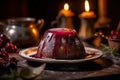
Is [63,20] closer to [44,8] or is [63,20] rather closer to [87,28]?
[87,28]

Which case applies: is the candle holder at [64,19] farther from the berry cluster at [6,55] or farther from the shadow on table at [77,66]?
the shadow on table at [77,66]

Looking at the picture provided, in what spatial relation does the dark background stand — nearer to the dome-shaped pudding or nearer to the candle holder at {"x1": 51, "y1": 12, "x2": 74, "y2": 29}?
the candle holder at {"x1": 51, "y1": 12, "x2": 74, "y2": 29}

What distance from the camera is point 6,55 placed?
1.35 m

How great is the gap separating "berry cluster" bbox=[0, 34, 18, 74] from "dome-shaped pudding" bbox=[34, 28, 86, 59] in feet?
0.47

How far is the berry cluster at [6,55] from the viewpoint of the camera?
121 cm

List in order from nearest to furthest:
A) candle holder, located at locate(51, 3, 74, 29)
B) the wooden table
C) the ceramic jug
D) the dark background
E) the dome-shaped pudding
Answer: the wooden table
the dome-shaped pudding
the ceramic jug
candle holder, located at locate(51, 3, 74, 29)
the dark background

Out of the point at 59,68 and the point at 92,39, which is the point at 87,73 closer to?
the point at 59,68

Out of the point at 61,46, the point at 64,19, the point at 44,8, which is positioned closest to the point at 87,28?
the point at 64,19

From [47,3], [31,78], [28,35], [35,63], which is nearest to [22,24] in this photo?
[28,35]

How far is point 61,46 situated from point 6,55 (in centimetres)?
23

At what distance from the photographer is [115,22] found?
2.80 meters

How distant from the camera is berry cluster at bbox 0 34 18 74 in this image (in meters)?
1.21

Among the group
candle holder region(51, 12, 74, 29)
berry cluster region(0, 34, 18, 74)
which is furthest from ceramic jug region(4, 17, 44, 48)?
candle holder region(51, 12, 74, 29)

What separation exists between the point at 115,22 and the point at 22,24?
1257 mm
